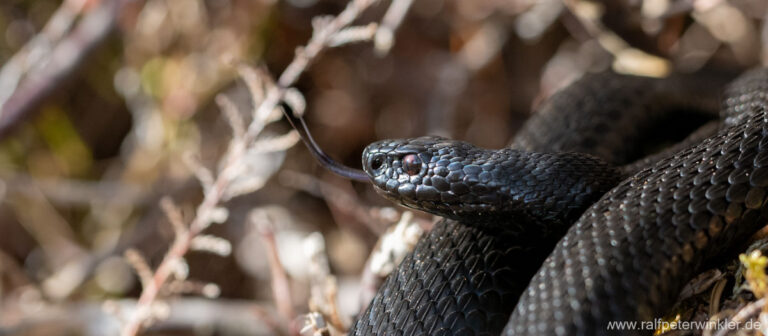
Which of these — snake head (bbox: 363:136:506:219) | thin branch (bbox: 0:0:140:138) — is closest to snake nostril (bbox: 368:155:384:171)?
snake head (bbox: 363:136:506:219)

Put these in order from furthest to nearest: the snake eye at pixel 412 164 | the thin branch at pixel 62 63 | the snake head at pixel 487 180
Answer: the thin branch at pixel 62 63
the snake eye at pixel 412 164
the snake head at pixel 487 180

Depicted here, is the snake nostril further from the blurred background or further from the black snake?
the blurred background

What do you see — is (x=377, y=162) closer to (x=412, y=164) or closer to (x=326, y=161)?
(x=412, y=164)

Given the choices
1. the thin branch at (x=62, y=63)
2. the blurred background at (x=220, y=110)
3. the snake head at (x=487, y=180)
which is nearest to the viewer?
the snake head at (x=487, y=180)

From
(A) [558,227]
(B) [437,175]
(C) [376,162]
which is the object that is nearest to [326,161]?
(C) [376,162]

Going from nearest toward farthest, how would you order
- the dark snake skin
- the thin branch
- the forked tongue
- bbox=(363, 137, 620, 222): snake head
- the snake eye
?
the dark snake skin, bbox=(363, 137, 620, 222): snake head, the snake eye, the forked tongue, the thin branch

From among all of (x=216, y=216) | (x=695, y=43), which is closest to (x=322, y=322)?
(x=216, y=216)

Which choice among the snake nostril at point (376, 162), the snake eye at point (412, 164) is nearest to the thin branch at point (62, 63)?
the snake nostril at point (376, 162)

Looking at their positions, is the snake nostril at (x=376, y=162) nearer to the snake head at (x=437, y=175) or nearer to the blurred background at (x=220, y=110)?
the snake head at (x=437, y=175)

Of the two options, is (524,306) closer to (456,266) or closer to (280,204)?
(456,266)
